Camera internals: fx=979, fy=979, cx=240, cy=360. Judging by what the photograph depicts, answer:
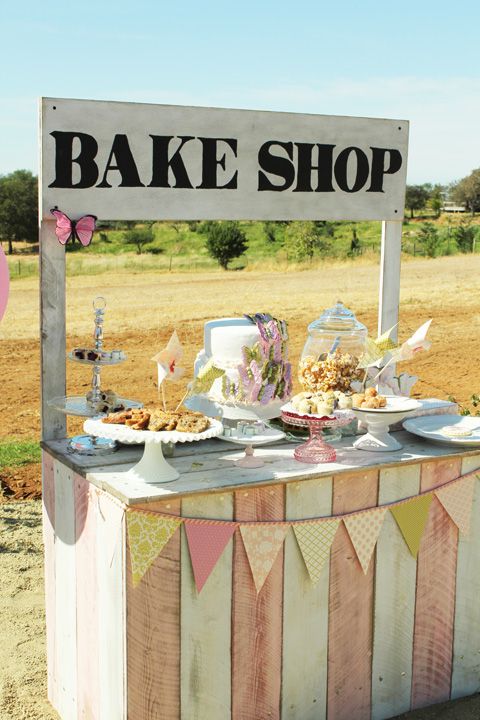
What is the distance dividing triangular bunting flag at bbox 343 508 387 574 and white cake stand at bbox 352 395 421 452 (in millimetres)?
274

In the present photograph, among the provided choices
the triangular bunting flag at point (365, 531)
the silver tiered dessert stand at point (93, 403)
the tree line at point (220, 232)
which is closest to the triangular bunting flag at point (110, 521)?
the silver tiered dessert stand at point (93, 403)

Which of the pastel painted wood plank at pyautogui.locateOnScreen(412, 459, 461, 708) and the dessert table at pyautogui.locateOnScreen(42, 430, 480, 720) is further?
the pastel painted wood plank at pyautogui.locateOnScreen(412, 459, 461, 708)

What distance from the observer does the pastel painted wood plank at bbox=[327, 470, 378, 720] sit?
3.52m

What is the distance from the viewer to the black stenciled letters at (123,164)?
3836 millimetres

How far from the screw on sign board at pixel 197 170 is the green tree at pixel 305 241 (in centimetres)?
2331

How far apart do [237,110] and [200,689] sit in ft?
7.57

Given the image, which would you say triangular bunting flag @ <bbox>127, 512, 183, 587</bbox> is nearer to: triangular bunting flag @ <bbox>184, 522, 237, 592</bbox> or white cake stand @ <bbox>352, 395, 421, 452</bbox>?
triangular bunting flag @ <bbox>184, 522, 237, 592</bbox>

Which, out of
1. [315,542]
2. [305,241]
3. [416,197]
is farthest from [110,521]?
[416,197]

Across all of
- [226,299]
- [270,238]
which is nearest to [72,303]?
[226,299]

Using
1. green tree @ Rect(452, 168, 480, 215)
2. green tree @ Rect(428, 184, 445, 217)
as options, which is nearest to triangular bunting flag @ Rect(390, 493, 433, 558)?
green tree @ Rect(428, 184, 445, 217)

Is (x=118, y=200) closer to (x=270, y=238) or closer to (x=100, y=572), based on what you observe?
(x=100, y=572)

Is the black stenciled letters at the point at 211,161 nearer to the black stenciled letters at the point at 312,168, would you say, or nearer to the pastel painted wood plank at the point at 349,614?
the black stenciled letters at the point at 312,168

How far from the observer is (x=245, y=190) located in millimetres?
4199

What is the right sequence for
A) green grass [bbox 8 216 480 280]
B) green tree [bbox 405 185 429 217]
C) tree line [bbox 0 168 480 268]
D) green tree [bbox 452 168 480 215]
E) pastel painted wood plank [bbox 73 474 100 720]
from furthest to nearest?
green tree [bbox 452 168 480 215] < green tree [bbox 405 185 429 217] < tree line [bbox 0 168 480 268] < green grass [bbox 8 216 480 280] < pastel painted wood plank [bbox 73 474 100 720]
